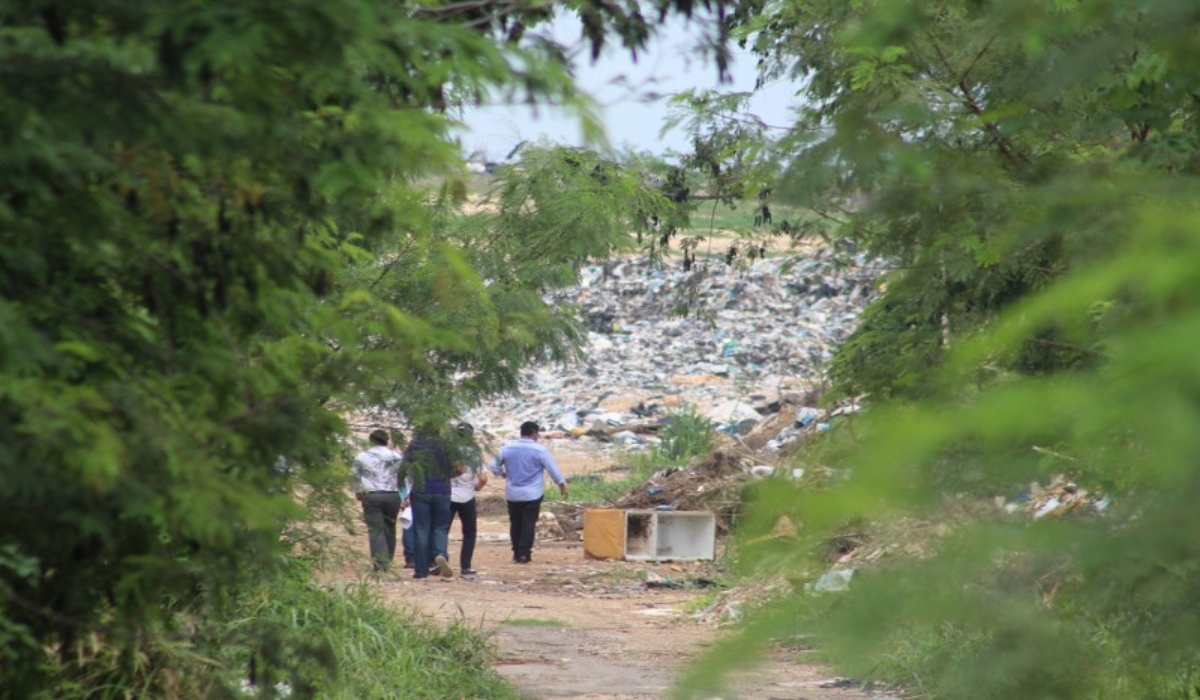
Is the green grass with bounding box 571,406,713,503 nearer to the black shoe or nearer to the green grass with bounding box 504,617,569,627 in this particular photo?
the black shoe

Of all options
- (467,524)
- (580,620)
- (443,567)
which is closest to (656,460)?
(467,524)

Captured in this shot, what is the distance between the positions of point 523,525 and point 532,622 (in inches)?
177

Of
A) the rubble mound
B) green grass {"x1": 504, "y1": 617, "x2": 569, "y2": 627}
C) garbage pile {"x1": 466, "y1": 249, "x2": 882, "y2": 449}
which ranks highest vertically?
garbage pile {"x1": 466, "y1": 249, "x2": 882, "y2": 449}

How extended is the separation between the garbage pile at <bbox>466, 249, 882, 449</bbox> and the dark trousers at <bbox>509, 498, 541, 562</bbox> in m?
Answer: 8.60

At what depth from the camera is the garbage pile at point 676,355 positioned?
105 feet

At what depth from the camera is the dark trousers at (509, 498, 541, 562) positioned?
1742 centimetres

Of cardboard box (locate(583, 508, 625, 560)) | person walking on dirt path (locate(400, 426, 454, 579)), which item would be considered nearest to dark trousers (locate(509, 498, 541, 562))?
cardboard box (locate(583, 508, 625, 560))

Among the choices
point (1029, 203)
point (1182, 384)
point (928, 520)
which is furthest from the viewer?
point (1029, 203)

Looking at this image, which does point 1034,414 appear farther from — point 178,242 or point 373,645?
point 373,645

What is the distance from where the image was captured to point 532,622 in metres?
13.2

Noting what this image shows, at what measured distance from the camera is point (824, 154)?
2.99m

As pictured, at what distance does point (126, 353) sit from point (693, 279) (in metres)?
12.3

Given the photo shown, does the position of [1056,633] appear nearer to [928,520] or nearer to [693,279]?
[928,520]

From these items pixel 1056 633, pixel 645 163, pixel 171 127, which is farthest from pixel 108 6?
pixel 645 163
